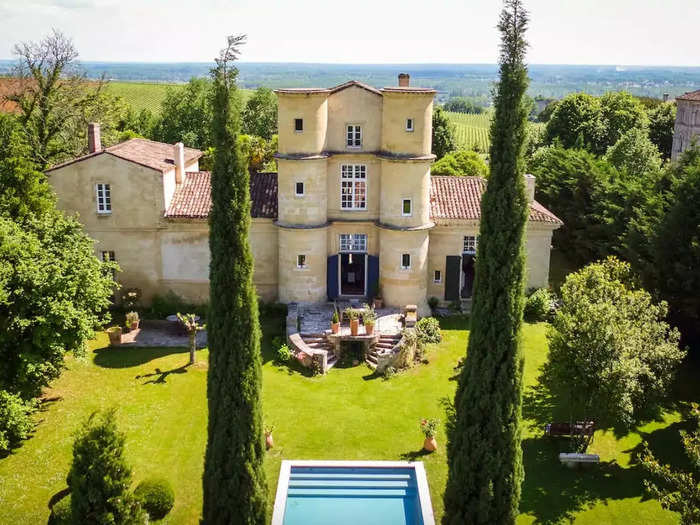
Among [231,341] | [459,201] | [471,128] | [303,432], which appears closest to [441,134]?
[459,201]

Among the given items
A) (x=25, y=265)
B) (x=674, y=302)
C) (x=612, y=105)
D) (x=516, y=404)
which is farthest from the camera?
(x=612, y=105)

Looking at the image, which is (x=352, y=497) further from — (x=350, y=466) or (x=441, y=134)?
(x=441, y=134)

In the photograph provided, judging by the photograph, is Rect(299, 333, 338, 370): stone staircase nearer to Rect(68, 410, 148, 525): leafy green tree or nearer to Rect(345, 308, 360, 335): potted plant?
Rect(345, 308, 360, 335): potted plant

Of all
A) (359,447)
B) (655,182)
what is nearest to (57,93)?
A: (359,447)

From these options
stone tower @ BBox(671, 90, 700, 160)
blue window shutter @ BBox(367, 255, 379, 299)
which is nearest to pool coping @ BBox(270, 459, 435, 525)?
blue window shutter @ BBox(367, 255, 379, 299)

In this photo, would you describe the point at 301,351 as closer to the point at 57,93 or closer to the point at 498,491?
the point at 498,491

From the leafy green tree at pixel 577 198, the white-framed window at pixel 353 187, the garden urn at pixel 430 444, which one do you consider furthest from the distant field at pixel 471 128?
the garden urn at pixel 430 444

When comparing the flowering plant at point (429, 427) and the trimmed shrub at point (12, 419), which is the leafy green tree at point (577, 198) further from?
the trimmed shrub at point (12, 419)
